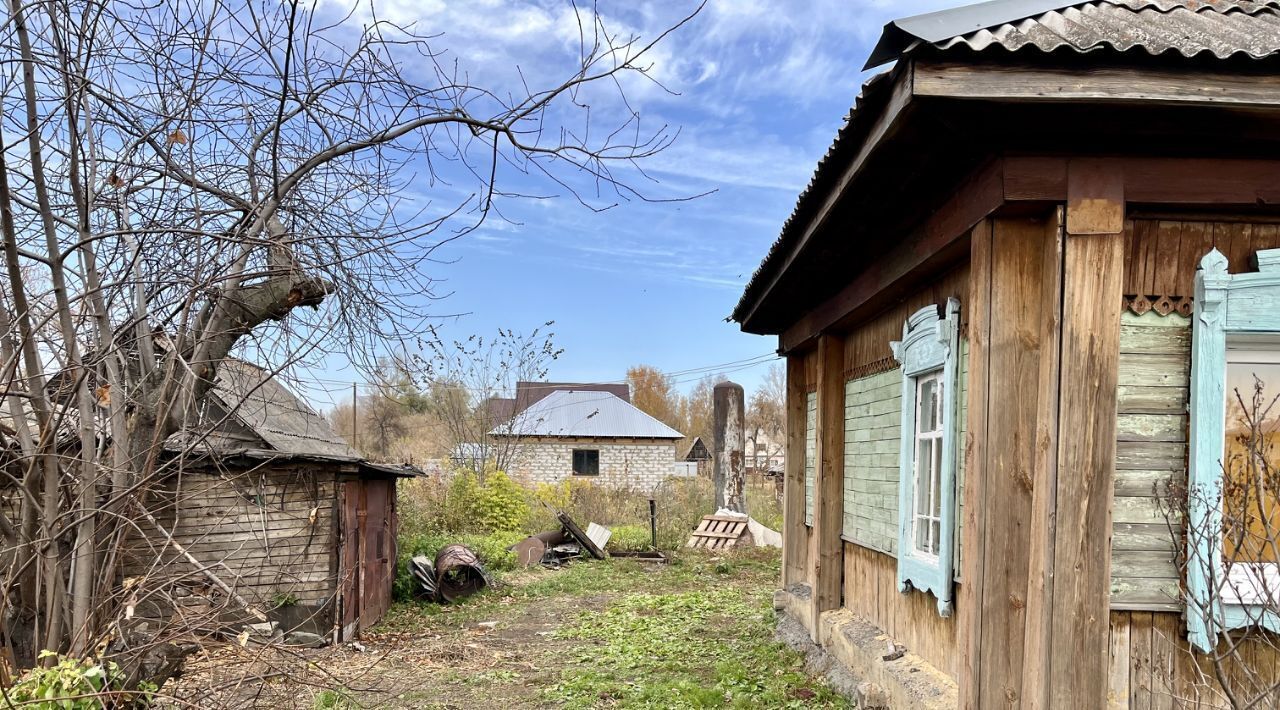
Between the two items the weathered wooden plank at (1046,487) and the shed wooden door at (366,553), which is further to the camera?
the shed wooden door at (366,553)

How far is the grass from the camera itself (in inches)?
271

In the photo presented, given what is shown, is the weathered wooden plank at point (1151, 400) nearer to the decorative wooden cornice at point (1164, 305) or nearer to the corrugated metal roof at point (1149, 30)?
the decorative wooden cornice at point (1164, 305)

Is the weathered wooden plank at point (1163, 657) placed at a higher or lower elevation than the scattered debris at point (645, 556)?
higher

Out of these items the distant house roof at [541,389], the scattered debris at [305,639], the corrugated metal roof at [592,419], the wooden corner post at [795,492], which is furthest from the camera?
the corrugated metal roof at [592,419]

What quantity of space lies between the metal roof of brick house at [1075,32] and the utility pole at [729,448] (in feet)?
51.3

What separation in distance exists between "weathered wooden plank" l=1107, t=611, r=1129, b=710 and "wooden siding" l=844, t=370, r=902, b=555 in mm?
2227

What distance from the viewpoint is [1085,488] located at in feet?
11.3

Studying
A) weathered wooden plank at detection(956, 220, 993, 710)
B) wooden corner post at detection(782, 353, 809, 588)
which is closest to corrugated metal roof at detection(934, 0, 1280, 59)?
weathered wooden plank at detection(956, 220, 993, 710)

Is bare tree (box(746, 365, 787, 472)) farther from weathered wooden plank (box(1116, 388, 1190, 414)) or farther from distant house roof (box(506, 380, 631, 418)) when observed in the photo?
weathered wooden plank (box(1116, 388, 1190, 414))

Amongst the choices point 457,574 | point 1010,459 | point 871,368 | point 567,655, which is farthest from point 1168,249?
point 457,574

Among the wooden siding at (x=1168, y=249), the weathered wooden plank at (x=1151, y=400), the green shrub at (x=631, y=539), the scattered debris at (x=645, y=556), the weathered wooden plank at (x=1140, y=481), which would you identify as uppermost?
the wooden siding at (x=1168, y=249)

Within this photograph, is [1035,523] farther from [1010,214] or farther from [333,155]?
[333,155]

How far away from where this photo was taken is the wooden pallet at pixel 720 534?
17.1 m

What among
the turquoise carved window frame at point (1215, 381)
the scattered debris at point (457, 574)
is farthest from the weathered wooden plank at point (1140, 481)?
the scattered debris at point (457, 574)
